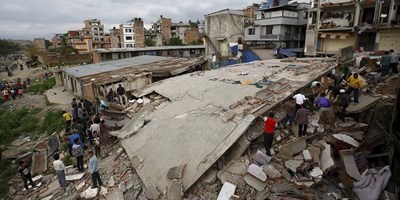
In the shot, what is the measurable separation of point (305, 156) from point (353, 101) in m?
3.69

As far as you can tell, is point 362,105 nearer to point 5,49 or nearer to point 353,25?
point 353,25

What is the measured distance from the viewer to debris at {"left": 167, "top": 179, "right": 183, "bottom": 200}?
530 centimetres

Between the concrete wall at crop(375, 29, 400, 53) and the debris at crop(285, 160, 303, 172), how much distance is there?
21.4 metres

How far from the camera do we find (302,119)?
686 centimetres

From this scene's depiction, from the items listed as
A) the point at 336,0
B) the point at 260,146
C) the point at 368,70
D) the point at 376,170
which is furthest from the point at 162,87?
the point at 336,0

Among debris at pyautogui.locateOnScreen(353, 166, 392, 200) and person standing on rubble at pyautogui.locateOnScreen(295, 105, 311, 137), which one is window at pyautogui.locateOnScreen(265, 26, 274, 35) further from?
debris at pyautogui.locateOnScreen(353, 166, 392, 200)

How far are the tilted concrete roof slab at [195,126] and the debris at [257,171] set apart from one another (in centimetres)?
76

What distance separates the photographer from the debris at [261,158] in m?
6.08

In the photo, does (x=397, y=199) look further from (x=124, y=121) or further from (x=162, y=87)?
(x=162, y=87)

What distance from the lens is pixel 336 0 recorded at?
77.3 feet

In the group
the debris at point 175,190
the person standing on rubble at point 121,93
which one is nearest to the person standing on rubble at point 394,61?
the debris at point 175,190

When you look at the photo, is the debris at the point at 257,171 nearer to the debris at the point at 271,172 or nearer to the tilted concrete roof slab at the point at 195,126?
the debris at the point at 271,172

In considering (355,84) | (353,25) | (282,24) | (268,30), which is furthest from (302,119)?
(268,30)

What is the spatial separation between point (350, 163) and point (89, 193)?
270 inches
